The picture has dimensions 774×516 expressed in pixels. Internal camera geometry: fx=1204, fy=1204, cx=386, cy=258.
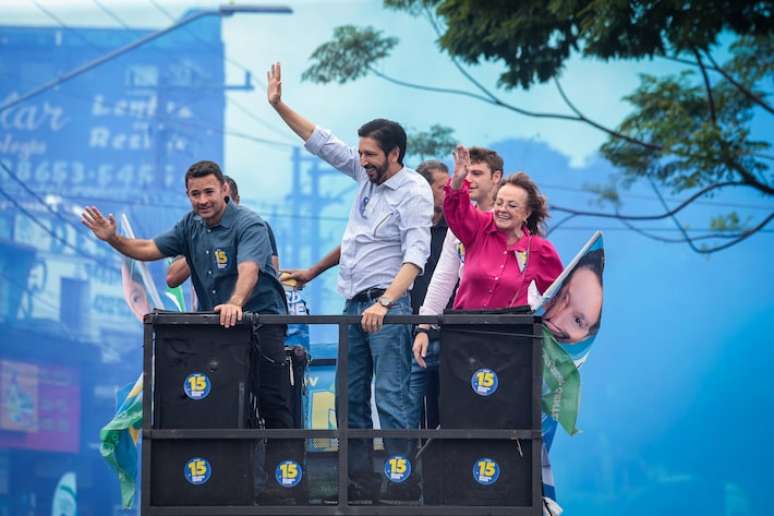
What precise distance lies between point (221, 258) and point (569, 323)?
4.89 feet

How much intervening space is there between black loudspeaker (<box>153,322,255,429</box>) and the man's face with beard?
103 cm

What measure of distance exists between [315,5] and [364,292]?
8105 mm

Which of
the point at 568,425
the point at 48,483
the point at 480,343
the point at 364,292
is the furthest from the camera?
the point at 48,483

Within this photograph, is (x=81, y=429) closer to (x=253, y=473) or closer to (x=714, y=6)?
(x=714, y=6)

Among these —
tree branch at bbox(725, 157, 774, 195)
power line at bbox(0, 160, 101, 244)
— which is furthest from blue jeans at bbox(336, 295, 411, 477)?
power line at bbox(0, 160, 101, 244)

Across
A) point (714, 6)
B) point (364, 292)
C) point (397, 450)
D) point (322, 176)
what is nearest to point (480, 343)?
point (397, 450)

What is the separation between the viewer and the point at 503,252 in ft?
16.8

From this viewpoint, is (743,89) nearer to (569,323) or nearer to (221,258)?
(569,323)

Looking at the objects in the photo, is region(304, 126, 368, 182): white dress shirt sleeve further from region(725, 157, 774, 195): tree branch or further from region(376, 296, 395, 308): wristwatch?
region(725, 157, 774, 195): tree branch

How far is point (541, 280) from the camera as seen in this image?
16.7 ft

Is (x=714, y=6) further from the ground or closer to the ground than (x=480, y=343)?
further from the ground

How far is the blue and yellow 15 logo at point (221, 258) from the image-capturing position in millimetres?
5062

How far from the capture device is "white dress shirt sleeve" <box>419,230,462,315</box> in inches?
211

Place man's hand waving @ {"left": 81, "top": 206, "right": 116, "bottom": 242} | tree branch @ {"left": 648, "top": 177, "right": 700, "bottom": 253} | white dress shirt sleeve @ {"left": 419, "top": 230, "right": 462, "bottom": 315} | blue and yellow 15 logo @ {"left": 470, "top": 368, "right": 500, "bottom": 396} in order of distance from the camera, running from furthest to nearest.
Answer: tree branch @ {"left": 648, "top": 177, "right": 700, "bottom": 253} < white dress shirt sleeve @ {"left": 419, "top": 230, "right": 462, "bottom": 315} < man's hand waving @ {"left": 81, "top": 206, "right": 116, "bottom": 242} < blue and yellow 15 logo @ {"left": 470, "top": 368, "right": 500, "bottom": 396}
